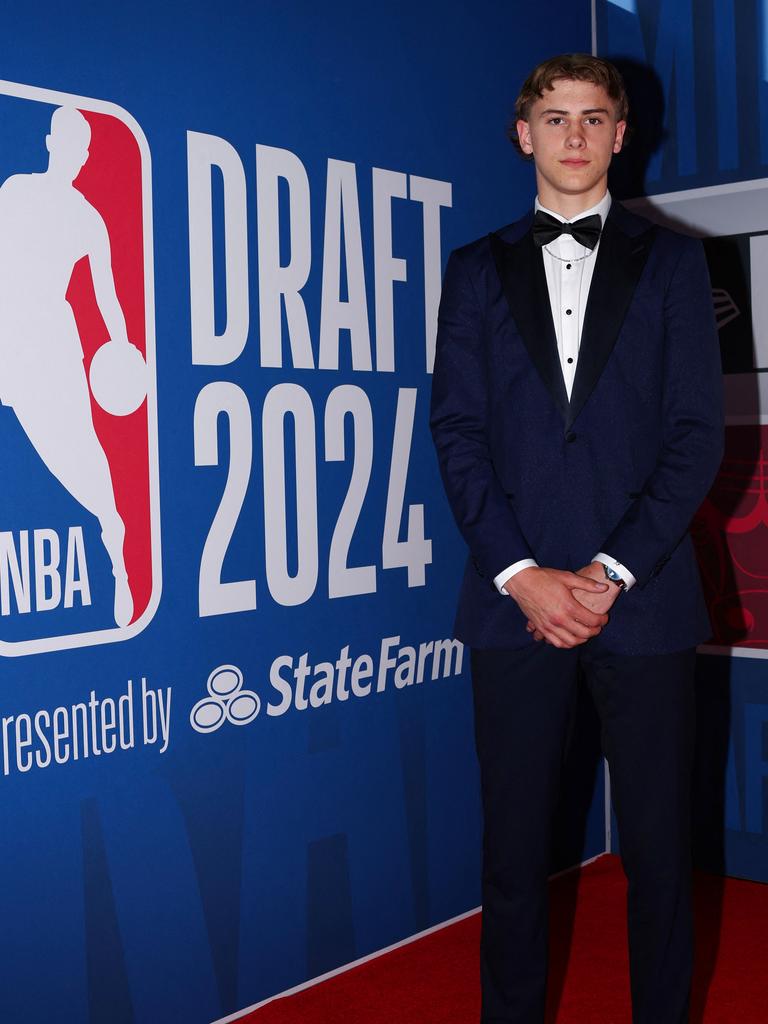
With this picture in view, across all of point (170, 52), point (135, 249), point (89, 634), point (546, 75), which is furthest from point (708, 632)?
point (170, 52)

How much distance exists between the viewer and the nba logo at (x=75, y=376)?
7.17ft

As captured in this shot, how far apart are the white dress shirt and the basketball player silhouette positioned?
848mm

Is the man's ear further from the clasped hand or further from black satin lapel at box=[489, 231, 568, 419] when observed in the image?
the clasped hand

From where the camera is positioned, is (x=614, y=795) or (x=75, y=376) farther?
(x=75, y=376)

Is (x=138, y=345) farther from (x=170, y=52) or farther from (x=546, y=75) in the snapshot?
(x=546, y=75)

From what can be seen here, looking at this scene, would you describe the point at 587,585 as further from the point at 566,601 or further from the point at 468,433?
the point at 468,433

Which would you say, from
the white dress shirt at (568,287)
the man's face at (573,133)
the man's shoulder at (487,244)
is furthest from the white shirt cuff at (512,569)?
the man's face at (573,133)

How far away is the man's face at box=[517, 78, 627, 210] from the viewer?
6.79 feet

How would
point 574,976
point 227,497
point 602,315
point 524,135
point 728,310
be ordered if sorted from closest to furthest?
point 602,315, point 524,135, point 227,497, point 574,976, point 728,310

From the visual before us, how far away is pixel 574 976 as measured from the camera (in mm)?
2816

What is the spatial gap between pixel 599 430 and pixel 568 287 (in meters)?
0.28

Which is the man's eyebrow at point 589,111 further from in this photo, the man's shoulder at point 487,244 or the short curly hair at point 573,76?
the man's shoulder at point 487,244

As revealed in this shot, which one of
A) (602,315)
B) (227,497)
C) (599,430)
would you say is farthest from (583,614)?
(227,497)

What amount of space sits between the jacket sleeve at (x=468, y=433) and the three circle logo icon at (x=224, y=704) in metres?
0.76
